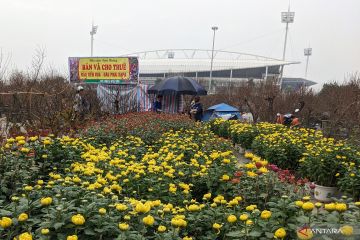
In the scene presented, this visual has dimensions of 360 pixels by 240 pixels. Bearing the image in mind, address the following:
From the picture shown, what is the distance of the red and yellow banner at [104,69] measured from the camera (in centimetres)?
1605

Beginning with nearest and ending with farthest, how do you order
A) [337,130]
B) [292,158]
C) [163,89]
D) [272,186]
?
[272,186] → [292,158] → [337,130] → [163,89]

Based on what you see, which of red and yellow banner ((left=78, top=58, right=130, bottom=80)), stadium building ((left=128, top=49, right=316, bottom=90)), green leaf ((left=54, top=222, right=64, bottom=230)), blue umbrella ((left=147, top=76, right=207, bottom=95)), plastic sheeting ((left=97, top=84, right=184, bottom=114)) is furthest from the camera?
stadium building ((left=128, top=49, right=316, bottom=90))

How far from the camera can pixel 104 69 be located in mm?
16266

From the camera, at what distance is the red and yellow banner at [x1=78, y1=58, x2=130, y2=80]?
16.0m

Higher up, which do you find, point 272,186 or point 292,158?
point 272,186

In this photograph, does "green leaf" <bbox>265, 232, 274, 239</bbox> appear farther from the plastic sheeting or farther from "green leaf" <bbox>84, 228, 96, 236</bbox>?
the plastic sheeting

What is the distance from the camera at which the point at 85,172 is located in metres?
3.14

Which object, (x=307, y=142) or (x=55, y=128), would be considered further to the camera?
(x=307, y=142)

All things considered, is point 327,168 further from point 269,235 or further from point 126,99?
point 126,99

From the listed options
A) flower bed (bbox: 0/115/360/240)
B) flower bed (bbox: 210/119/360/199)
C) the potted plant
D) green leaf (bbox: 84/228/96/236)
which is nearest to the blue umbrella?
flower bed (bbox: 210/119/360/199)

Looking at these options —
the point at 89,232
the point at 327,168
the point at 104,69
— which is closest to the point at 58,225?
the point at 89,232

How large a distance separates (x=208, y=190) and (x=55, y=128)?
3614mm

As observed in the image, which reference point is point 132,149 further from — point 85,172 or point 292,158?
point 292,158

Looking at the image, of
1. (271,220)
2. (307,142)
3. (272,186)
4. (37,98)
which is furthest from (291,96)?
(271,220)
